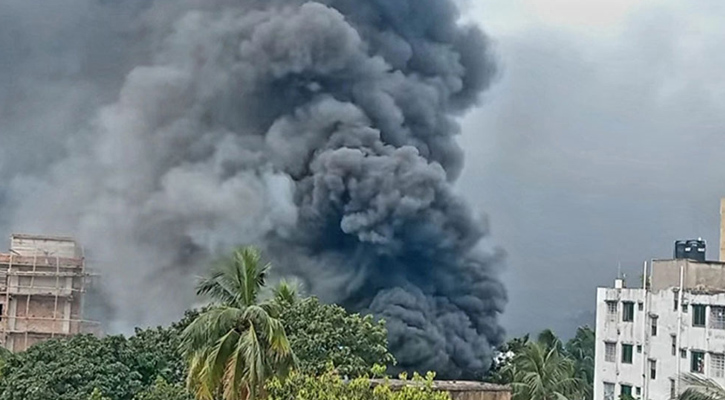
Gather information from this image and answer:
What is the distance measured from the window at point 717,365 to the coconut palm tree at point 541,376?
4524 mm

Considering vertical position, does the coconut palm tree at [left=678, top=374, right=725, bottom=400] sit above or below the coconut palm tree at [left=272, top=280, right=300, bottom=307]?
below

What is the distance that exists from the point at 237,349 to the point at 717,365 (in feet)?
70.6

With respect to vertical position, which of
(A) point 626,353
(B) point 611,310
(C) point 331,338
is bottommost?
(C) point 331,338

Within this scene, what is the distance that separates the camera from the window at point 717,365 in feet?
105

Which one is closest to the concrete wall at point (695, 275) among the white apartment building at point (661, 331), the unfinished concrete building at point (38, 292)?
the white apartment building at point (661, 331)

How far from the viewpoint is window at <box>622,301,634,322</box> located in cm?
3606

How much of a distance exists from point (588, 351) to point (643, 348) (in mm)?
14832

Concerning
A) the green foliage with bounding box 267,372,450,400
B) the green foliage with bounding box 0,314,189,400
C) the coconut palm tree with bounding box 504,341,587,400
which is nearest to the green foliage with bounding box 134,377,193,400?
the green foliage with bounding box 0,314,189,400

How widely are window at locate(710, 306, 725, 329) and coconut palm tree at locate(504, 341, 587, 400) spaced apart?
4.96m

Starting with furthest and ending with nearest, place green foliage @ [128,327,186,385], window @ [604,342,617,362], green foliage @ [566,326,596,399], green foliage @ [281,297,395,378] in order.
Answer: green foliage @ [566,326,596,399] → window @ [604,342,617,362] → green foliage @ [128,327,186,385] → green foliage @ [281,297,395,378]

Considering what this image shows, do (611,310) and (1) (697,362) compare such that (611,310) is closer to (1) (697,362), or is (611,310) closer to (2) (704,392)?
(1) (697,362)

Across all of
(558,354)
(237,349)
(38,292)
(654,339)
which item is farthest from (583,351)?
(237,349)

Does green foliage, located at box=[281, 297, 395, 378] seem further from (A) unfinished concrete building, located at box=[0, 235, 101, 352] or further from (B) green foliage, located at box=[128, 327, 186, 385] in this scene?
(A) unfinished concrete building, located at box=[0, 235, 101, 352]

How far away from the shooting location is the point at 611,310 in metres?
37.0
